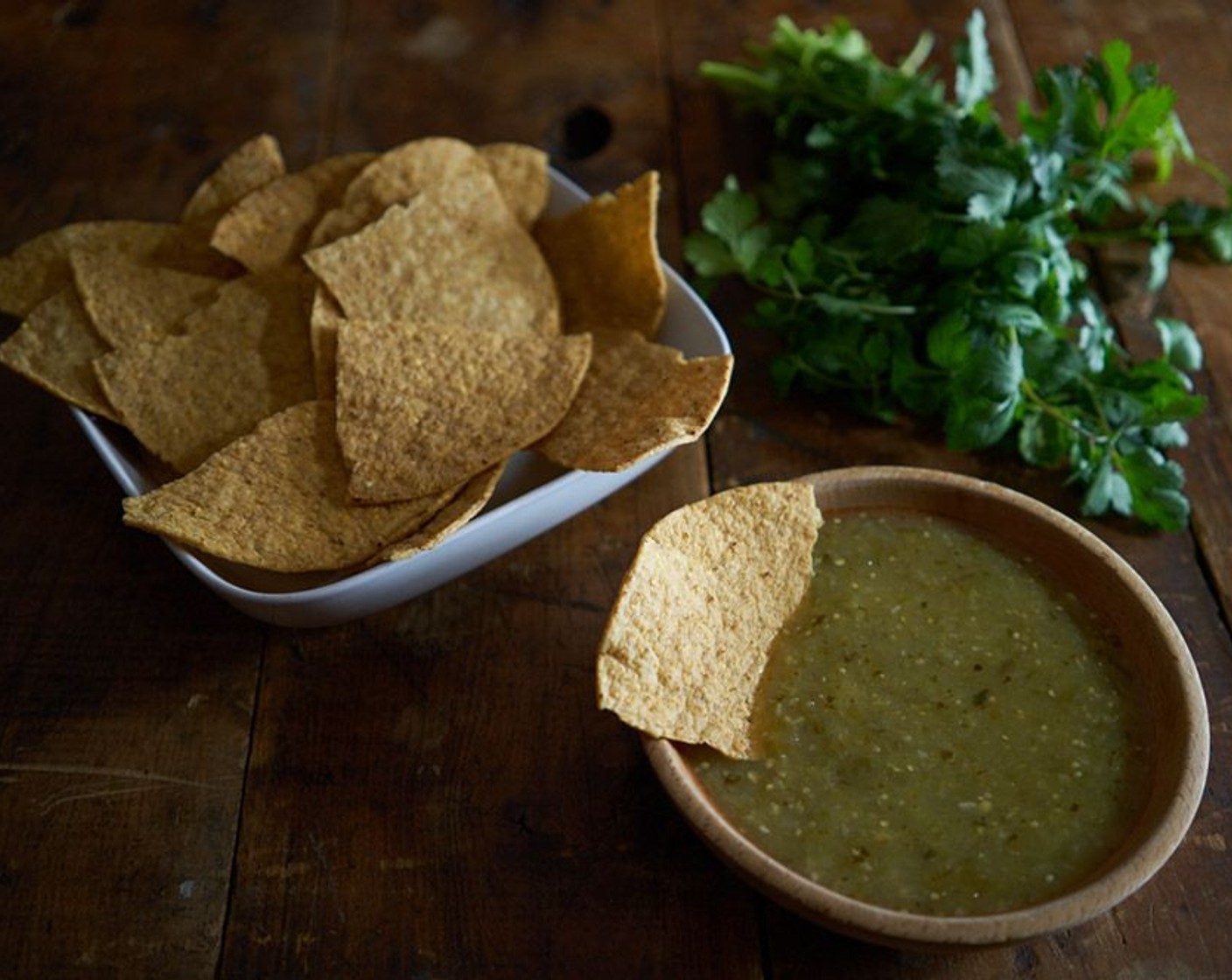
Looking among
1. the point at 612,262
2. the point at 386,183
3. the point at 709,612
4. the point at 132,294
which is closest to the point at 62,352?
the point at 132,294

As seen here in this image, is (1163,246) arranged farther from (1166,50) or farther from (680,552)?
(680,552)

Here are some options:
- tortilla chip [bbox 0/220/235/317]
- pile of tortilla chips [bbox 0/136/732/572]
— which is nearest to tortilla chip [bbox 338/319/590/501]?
pile of tortilla chips [bbox 0/136/732/572]

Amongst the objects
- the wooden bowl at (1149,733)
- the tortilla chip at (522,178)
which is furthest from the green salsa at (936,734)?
the tortilla chip at (522,178)

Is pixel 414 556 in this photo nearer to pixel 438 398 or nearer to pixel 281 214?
pixel 438 398

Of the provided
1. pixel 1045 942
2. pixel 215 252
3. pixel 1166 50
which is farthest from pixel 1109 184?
pixel 215 252

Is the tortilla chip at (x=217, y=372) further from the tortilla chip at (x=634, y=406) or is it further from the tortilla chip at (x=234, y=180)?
the tortilla chip at (x=634, y=406)

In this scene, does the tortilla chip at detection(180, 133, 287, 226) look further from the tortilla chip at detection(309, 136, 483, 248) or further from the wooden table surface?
the wooden table surface
